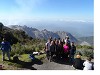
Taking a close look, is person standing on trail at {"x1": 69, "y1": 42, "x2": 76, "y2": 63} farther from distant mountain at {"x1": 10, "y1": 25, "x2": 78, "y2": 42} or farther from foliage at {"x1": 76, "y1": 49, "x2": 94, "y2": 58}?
foliage at {"x1": 76, "y1": 49, "x2": 94, "y2": 58}

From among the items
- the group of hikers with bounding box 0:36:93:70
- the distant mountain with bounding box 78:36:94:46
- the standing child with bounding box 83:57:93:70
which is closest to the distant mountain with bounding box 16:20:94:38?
the distant mountain with bounding box 78:36:94:46

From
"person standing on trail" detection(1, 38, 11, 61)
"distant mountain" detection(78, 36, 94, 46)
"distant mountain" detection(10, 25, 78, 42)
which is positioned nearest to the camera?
"person standing on trail" detection(1, 38, 11, 61)

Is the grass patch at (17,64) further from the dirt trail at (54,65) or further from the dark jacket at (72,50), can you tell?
the dark jacket at (72,50)

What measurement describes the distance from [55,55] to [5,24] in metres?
2.84

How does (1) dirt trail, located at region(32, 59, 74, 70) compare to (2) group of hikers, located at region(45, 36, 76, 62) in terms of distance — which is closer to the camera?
(1) dirt trail, located at region(32, 59, 74, 70)

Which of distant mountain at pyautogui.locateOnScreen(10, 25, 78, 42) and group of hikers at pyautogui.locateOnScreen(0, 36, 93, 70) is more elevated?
distant mountain at pyautogui.locateOnScreen(10, 25, 78, 42)

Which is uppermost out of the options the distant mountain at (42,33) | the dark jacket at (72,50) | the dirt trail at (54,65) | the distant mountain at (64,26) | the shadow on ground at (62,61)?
the distant mountain at (64,26)

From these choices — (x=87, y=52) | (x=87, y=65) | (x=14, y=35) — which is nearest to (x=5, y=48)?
(x=14, y=35)

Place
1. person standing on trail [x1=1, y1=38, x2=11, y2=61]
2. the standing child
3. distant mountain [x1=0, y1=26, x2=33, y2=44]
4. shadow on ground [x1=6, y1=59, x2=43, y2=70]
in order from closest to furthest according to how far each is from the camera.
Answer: the standing child → shadow on ground [x1=6, y1=59, x2=43, y2=70] → person standing on trail [x1=1, y1=38, x2=11, y2=61] → distant mountain [x1=0, y1=26, x2=33, y2=44]

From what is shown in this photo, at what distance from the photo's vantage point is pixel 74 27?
13609mm

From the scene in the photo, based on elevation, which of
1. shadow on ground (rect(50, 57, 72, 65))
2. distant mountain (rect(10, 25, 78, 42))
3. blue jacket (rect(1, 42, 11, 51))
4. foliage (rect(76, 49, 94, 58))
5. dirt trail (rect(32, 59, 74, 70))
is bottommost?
dirt trail (rect(32, 59, 74, 70))

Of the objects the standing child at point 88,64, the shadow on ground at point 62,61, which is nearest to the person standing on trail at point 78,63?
the standing child at point 88,64
